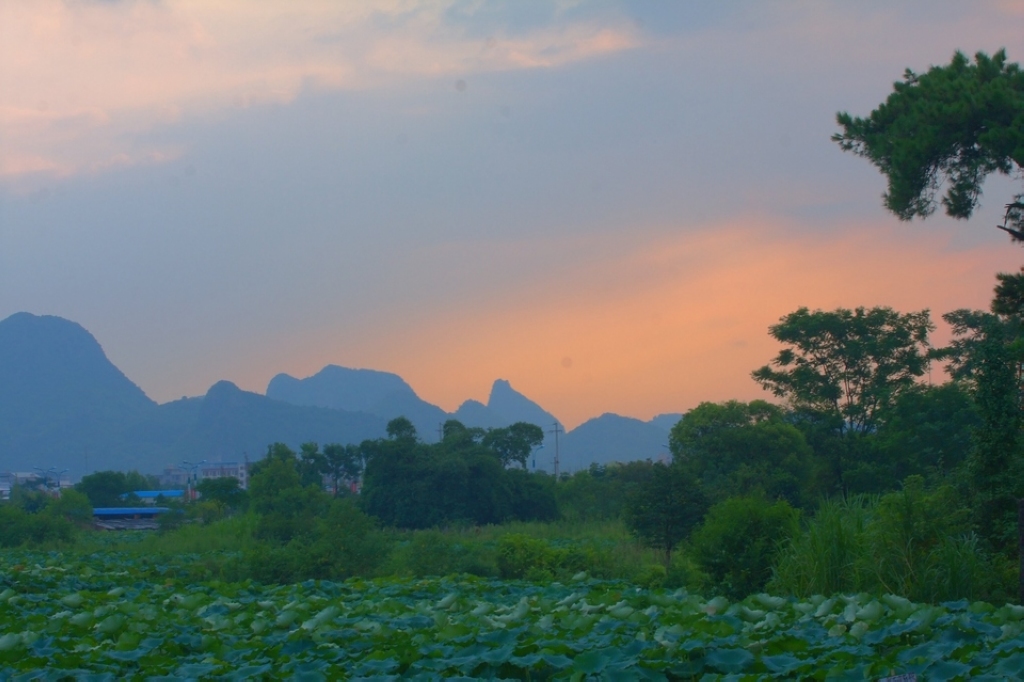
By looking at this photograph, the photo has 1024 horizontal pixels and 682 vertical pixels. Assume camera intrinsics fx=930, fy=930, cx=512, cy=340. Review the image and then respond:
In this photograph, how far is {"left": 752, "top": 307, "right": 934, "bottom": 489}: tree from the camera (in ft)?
110

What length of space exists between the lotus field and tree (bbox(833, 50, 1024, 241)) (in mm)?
10048

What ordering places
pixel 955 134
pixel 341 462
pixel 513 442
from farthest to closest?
pixel 341 462 < pixel 513 442 < pixel 955 134

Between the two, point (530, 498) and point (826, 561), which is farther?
point (530, 498)

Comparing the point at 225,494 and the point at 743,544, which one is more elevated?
the point at 743,544

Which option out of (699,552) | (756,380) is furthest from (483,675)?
(756,380)

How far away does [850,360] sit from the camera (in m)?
33.8

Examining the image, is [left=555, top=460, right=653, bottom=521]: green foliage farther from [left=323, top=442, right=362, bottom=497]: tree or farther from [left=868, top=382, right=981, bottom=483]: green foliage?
[left=323, top=442, right=362, bottom=497]: tree

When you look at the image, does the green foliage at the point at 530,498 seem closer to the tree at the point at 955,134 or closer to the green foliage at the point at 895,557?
the tree at the point at 955,134

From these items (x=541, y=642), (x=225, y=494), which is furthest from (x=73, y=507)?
(x=541, y=642)

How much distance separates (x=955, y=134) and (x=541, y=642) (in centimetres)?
1318

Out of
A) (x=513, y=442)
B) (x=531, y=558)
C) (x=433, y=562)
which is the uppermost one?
(x=513, y=442)

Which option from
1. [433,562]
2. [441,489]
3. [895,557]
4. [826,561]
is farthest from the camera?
[441,489]

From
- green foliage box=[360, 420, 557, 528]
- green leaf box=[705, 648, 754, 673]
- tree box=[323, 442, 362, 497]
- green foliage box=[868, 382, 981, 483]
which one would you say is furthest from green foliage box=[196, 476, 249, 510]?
green leaf box=[705, 648, 754, 673]

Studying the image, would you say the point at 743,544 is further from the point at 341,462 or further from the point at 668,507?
the point at 341,462
